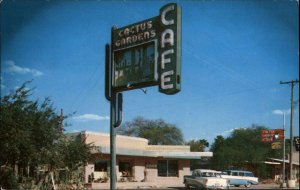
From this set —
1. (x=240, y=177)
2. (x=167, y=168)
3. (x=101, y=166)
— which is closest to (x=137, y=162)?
(x=101, y=166)

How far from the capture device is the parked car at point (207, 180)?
1838 cm

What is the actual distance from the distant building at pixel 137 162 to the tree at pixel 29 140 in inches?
359

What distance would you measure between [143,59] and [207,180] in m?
11.3

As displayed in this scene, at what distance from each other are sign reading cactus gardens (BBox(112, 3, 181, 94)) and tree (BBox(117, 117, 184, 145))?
44.9 feet

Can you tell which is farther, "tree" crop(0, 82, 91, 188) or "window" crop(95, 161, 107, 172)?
"window" crop(95, 161, 107, 172)

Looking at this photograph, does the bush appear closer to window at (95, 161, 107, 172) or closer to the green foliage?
the green foliage

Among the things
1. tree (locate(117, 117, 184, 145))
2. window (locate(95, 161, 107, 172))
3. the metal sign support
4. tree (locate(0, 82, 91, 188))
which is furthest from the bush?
window (locate(95, 161, 107, 172))

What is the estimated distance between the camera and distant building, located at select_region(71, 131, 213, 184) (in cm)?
2544

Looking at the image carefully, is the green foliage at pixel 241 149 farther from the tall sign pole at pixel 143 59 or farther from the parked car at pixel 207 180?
the tall sign pole at pixel 143 59

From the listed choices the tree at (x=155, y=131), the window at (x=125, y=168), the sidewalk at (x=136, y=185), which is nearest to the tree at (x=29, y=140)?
the tree at (x=155, y=131)

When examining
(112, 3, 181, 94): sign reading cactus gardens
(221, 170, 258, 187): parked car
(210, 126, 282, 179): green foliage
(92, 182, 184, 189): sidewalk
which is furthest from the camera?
(92, 182, 184, 189): sidewalk

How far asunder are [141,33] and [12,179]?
760 cm

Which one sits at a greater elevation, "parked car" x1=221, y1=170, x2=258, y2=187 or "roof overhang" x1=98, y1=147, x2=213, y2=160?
"roof overhang" x1=98, y1=147, x2=213, y2=160

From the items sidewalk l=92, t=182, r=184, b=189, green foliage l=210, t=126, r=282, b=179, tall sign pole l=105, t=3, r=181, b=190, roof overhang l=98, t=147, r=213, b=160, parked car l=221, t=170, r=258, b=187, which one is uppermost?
tall sign pole l=105, t=3, r=181, b=190
